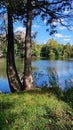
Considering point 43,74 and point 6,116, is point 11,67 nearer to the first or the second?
point 43,74

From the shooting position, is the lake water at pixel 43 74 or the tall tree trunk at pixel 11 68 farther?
the lake water at pixel 43 74

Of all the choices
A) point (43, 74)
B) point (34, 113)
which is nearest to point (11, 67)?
point (43, 74)

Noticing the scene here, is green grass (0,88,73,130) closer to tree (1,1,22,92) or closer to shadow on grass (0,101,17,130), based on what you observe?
shadow on grass (0,101,17,130)

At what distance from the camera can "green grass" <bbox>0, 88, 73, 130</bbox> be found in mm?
6695

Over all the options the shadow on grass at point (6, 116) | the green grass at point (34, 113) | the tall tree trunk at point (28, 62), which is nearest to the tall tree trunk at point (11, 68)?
the tall tree trunk at point (28, 62)

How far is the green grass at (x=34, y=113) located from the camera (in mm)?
6695

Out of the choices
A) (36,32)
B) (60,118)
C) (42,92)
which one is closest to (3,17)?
(36,32)

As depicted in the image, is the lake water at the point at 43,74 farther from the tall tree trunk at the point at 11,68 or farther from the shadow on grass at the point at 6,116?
the shadow on grass at the point at 6,116

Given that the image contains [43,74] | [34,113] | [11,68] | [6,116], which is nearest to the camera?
[6,116]

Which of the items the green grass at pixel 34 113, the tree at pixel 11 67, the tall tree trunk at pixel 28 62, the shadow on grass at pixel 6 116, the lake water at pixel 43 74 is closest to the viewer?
the shadow on grass at pixel 6 116

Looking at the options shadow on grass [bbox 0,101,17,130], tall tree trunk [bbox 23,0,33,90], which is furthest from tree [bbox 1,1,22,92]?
shadow on grass [bbox 0,101,17,130]

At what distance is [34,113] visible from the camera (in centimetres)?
725

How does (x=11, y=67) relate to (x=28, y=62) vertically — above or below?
below

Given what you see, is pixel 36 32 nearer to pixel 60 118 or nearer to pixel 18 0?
pixel 18 0
